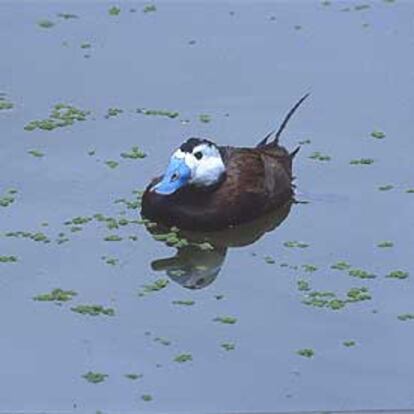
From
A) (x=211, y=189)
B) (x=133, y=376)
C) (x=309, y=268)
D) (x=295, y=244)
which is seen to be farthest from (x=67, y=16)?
(x=133, y=376)

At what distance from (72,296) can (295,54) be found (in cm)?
329

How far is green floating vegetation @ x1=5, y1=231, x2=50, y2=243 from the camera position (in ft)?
23.9

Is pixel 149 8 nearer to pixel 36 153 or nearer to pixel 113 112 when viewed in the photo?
pixel 113 112

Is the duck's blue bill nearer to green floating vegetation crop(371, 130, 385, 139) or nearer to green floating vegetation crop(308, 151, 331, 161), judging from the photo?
green floating vegetation crop(308, 151, 331, 161)

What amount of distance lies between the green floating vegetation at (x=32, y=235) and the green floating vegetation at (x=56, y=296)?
1.74 ft

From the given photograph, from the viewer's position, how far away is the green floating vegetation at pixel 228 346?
6380 mm

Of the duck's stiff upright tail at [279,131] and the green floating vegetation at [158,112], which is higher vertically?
the green floating vegetation at [158,112]

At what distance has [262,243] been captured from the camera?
747 cm

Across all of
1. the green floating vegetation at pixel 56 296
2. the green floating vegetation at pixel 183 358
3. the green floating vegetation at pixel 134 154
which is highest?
the green floating vegetation at pixel 134 154

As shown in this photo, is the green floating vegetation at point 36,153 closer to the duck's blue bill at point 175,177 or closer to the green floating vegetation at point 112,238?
Result: the duck's blue bill at point 175,177

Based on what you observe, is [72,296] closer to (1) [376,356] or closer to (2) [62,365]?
(2) [62,365]

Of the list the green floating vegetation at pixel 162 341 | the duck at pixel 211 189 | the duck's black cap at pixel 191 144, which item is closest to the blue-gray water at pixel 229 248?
the green floating vegetation at pixel 162 341

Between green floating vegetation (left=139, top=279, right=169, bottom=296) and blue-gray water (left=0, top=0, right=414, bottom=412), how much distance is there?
0.03 m

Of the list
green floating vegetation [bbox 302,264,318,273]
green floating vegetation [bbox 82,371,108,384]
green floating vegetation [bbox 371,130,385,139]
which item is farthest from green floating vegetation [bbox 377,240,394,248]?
Answer: green floating vegetation [bbox 82,371,108,384]
